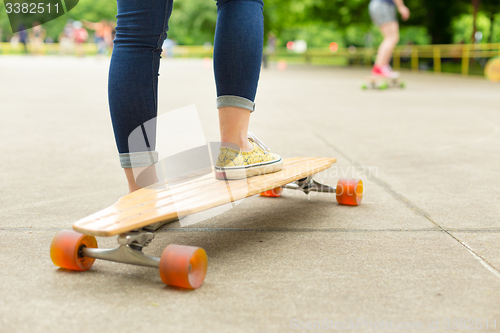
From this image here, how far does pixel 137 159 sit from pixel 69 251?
42cm

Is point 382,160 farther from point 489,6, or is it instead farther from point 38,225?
point 489,6

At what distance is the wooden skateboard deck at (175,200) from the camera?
1.40m

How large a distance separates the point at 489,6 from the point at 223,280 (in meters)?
23.9

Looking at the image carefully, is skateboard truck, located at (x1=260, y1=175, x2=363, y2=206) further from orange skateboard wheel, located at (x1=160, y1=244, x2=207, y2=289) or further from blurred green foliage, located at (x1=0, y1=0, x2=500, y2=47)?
blurred green foliage, located at (x1=0, y1=0, x2=500, y2=47)

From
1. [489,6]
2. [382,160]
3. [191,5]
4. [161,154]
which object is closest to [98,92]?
[161,154]

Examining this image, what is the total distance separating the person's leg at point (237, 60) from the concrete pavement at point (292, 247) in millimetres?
409

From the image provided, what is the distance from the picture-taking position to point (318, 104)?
6.50 m

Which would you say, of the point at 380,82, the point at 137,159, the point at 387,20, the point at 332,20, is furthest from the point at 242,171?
the point at 332,20

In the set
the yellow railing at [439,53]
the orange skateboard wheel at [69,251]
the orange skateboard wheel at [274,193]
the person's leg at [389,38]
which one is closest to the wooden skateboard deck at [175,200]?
the orange skateboard wheel at [69,251]

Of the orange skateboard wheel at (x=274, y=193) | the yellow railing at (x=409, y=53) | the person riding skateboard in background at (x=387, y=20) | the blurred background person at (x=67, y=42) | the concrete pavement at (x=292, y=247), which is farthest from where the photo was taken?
the blurred background person at (x=67, y=42)

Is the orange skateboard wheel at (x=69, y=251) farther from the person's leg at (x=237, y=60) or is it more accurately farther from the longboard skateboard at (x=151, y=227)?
the person's leg at (x=237, y=60)

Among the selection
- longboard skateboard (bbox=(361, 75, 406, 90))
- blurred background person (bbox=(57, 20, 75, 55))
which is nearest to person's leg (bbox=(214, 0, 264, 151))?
longboard skateboard (bbox=(361, 75, 406, 90))

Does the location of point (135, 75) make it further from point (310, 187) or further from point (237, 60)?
point (310, 187)

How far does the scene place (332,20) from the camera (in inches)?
1029
